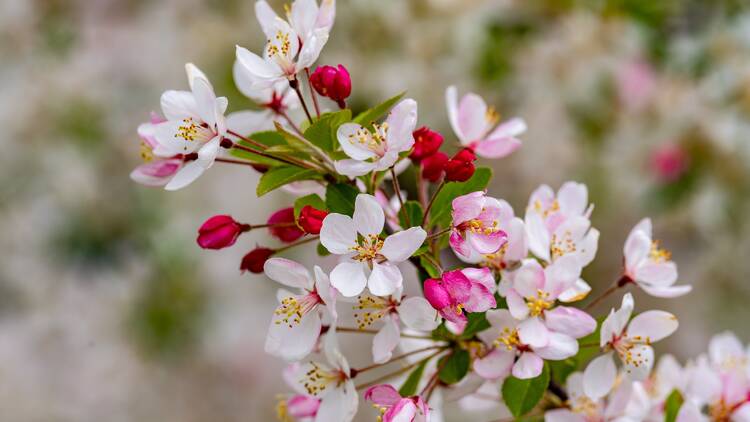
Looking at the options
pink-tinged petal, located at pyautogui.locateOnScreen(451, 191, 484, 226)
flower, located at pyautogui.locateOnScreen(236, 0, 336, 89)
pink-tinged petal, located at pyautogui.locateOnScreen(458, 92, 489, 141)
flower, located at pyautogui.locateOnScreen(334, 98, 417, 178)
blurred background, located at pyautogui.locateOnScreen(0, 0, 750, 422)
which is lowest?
blurred background, located at pyautogui.locateOnScreen(0, 0, 750, 422)

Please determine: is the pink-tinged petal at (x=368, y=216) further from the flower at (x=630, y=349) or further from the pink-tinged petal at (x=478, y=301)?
the flower at (x=630, y=349)

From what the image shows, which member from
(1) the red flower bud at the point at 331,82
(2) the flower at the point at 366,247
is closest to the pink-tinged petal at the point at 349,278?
(2) the flower at the point at 366,247

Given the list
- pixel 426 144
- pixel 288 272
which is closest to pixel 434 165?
pixel 426 144

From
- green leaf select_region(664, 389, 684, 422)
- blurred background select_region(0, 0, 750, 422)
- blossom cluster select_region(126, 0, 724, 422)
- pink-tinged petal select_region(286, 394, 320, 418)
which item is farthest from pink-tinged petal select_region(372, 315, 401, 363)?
blurred background select_region(0, 0, 750, 422)

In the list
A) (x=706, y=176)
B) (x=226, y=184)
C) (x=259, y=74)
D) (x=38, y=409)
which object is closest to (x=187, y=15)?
(x=226, y=184)

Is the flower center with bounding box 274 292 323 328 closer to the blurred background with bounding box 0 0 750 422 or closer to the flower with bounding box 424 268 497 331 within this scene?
the flower with bounding box 424 268 497 331

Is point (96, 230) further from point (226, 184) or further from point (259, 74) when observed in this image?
point (259, 74)

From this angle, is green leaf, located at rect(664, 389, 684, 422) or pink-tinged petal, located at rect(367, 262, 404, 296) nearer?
pink-tinged petal, located at rect(367, 262, 404, 296)
